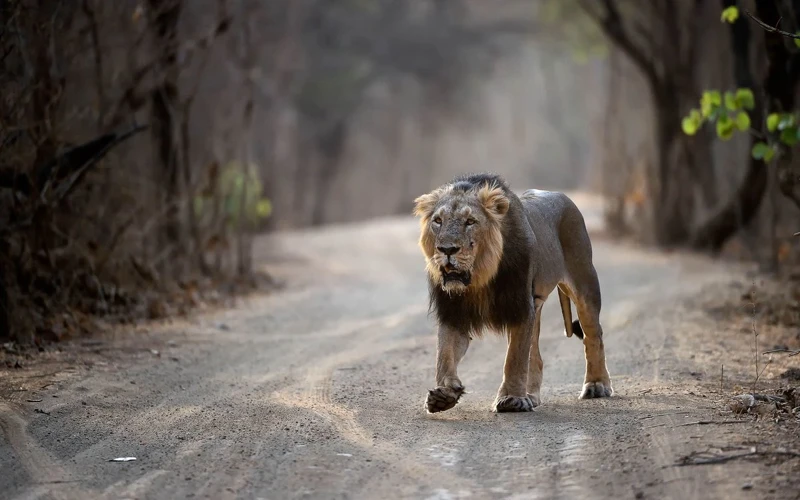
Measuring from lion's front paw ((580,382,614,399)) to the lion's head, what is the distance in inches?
43.7

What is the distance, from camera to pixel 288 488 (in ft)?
15.5

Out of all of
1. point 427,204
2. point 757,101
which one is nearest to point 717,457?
point 427,204

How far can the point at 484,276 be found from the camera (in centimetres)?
609

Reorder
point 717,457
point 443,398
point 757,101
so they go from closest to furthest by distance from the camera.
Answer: point 717,457, point 443,398, point 757,101

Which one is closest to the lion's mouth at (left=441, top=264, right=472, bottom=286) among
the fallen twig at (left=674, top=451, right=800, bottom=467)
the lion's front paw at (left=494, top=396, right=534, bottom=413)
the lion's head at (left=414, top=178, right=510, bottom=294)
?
the lion's head at (left=414, top=178, right=510, bottom=294)

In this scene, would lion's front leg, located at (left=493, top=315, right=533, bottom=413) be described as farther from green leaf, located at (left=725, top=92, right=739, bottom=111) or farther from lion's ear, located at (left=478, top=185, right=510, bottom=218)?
green leaf, located at (left=725, top=92, right=739, bottom=111)

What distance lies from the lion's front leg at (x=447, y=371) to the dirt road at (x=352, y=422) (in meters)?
0.14

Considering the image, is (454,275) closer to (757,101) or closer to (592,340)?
(592,340)

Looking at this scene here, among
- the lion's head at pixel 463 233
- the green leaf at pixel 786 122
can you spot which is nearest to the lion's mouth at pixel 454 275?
the lion's head at pixel 463 233

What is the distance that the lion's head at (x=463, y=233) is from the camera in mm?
5953

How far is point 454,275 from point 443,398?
0.67 meters

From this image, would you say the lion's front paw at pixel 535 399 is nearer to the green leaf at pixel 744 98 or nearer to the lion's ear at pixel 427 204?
the lion's ear at pixel 427 204

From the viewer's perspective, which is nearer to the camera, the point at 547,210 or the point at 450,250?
the point at 450,250

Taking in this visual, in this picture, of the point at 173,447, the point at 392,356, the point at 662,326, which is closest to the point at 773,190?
the point at 662,326
